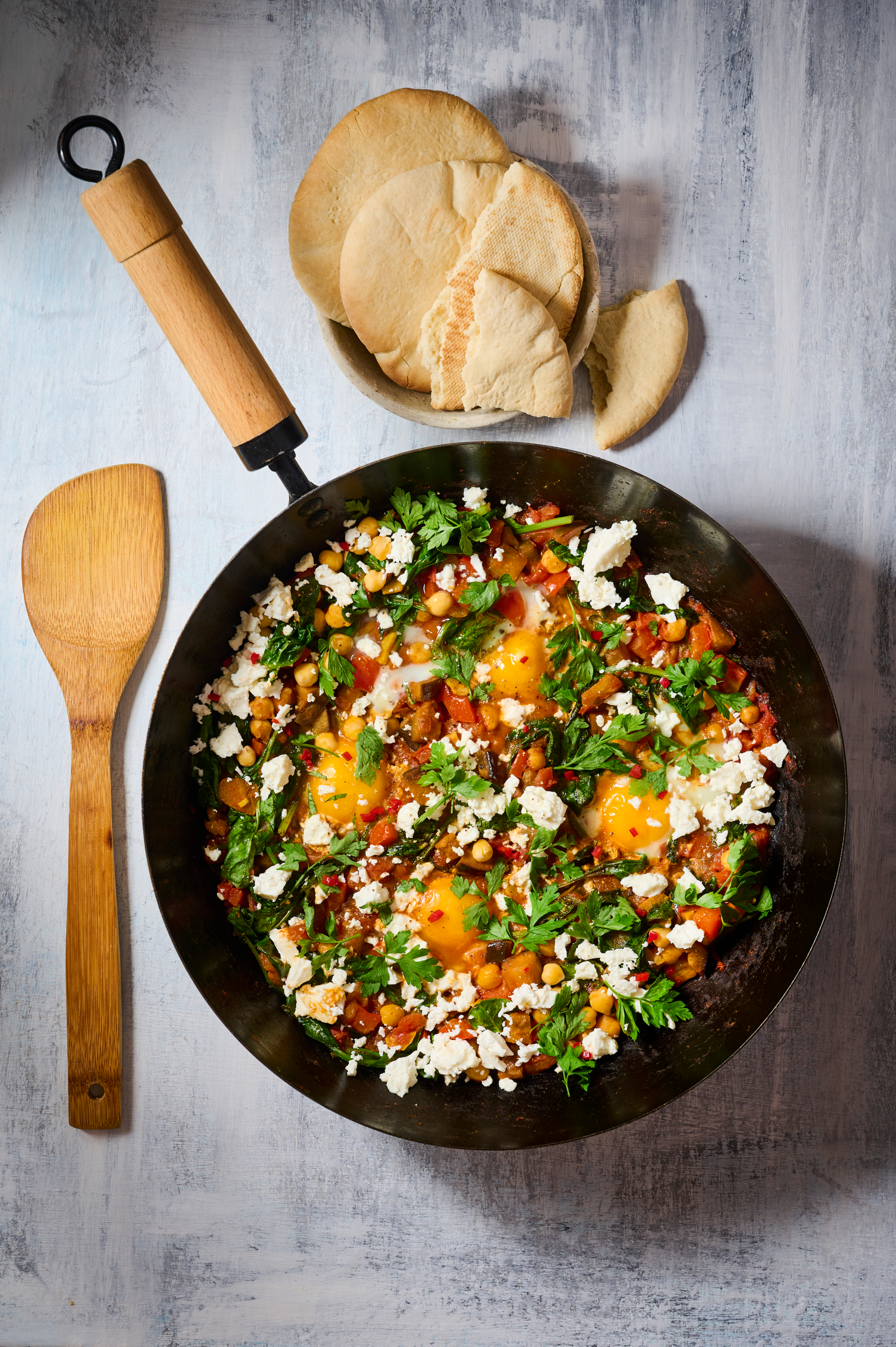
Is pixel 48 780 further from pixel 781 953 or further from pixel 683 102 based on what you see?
pixel 683 102

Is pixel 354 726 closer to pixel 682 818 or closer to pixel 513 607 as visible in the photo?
pixel 513 607

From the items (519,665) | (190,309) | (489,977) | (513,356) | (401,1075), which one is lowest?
(401,1075)

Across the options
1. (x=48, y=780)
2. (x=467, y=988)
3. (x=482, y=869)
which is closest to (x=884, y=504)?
(x=482, y=869)

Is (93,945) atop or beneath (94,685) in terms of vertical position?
beneath

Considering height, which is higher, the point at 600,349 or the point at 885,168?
the point at 885,168

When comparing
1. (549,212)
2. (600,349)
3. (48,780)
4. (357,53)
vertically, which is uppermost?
(357,53)

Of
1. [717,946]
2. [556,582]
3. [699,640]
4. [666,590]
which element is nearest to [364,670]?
[556,582]

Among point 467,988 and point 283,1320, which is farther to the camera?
point 283,1320
